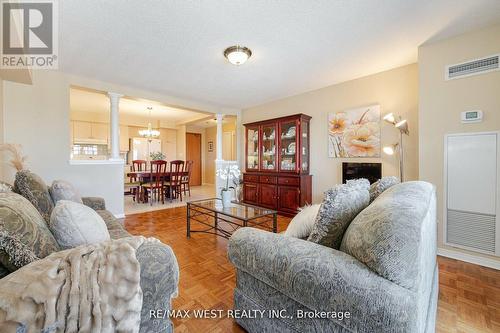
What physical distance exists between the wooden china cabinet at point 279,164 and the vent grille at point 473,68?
1970 millimetres

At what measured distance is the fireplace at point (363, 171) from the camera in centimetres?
320

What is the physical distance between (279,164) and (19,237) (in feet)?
12.1

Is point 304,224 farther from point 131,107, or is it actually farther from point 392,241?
point 131,107

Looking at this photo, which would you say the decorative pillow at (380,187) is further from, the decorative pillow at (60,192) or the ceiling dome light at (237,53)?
the decorative pillow at (60,192)

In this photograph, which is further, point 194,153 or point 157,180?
point 194,153

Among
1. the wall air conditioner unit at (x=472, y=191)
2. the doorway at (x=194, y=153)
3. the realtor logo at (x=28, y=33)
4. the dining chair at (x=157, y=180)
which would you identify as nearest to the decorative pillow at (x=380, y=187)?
the wall air conditioner unit at (x=472, y=191)

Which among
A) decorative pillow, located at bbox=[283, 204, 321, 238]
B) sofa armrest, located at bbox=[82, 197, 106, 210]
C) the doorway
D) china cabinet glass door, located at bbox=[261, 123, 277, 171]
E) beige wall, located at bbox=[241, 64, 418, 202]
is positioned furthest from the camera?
the doorway

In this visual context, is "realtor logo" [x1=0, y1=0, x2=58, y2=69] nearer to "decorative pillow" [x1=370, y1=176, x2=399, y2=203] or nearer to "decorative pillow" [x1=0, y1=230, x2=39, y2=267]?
"decorative pillow" [x1=0, y1=230, x2=39, y2=267]

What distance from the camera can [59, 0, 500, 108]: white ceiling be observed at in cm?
186

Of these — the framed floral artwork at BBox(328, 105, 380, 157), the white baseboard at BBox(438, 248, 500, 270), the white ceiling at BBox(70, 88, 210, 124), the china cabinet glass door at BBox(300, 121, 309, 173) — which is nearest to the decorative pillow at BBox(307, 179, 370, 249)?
the white baseboard at BBox(438, 248, 500, 270)

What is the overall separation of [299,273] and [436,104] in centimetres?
261

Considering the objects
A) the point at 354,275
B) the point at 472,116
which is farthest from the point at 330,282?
the point at 472,116

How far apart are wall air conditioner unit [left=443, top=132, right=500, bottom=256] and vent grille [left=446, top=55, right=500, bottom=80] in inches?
24.4

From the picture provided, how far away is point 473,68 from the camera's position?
2.20 m
